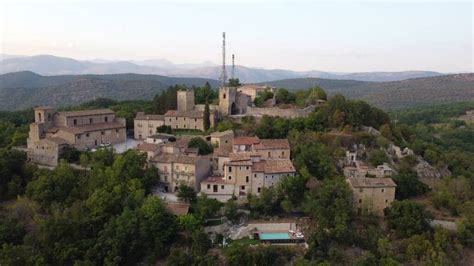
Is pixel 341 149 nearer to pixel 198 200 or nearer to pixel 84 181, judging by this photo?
pixel 198 200

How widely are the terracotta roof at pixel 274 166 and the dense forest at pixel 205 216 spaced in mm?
1046

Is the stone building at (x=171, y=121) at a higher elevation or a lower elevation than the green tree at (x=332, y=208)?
higher

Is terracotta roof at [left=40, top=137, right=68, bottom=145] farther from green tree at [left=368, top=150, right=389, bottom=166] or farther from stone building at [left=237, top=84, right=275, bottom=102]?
green tree at [left=368, top=150, right=389, bottom=166]

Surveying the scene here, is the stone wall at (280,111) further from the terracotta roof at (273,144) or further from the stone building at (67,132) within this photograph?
the stone building at (67,132)

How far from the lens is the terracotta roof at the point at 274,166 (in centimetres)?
3608

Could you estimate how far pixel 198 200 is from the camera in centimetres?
3472

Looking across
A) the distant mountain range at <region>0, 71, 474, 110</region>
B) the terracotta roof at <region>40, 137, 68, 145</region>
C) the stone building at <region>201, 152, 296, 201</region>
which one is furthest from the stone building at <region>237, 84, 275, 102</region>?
the distant mountain range at <region>0, 71, 474, 110</region>

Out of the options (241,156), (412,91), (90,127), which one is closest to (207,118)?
(90,127)

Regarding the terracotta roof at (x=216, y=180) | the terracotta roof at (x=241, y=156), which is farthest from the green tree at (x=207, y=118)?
the terracotta roof at (x=216, y=180)

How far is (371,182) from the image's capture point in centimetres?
3588

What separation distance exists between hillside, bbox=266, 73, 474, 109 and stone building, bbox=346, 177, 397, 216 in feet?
313

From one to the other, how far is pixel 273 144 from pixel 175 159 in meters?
9.56

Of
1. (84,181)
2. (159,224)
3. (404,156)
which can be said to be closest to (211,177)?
(159,224)

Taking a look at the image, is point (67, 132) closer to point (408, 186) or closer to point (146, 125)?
point (146, 125)
